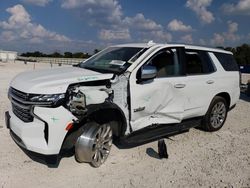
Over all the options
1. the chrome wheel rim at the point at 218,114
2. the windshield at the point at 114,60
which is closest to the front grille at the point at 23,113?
the windshield at the point at 114,60

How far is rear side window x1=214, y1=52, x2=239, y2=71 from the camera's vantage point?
641cm

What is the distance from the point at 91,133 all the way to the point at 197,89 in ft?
8.51

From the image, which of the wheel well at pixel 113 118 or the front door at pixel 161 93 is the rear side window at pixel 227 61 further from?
the wheel well at pixel 113 118

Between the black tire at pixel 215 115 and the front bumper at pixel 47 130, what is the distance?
3.54m

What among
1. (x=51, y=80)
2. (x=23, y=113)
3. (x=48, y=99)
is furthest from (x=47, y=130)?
(x=51, y=80)

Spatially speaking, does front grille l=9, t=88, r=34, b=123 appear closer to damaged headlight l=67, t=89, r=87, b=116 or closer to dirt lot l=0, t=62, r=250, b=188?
damaged headlight l=67, t=89, r=87, b=116

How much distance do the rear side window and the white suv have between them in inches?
1.8

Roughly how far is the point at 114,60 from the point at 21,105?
181cm

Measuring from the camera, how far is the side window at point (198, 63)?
18.3 feet

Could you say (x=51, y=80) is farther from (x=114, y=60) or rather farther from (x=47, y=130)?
(x=114, y=60)

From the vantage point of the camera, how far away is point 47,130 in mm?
3658

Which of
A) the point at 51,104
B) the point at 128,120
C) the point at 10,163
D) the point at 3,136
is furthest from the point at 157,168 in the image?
the point at 3,136

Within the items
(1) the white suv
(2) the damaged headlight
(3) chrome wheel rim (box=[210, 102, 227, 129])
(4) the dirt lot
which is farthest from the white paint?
(4) the dirt lot

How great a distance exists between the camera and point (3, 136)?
5.41 metres
